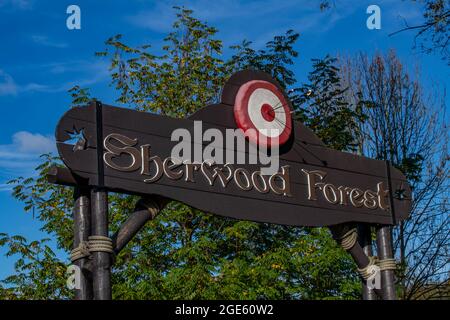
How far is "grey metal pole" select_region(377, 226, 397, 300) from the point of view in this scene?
7.91 meters

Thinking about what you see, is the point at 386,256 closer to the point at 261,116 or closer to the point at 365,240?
the point at 365,240

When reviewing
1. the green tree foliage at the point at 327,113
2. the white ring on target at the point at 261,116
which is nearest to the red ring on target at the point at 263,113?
the white ring on target at the point at 261,116

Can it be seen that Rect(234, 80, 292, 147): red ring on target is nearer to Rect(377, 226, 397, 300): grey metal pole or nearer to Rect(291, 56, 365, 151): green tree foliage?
Rect(377, 226, 397, 300): grey metal pole

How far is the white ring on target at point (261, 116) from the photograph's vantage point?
23.9 ft

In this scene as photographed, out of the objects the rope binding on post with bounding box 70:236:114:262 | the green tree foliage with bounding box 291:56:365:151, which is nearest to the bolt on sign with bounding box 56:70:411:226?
the rope binding on post with bounding box 70:236:114:262

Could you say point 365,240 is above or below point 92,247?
above

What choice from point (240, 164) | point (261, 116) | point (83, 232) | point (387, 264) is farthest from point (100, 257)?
point (387, 264)

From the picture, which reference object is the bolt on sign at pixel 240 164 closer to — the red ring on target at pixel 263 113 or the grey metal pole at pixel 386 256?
the red ring on target at pixel 263 113

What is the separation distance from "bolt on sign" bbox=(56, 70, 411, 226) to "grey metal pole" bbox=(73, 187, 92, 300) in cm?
27

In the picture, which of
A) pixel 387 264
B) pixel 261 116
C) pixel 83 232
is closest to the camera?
pixel 83 232

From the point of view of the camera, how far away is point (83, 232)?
6.00 m

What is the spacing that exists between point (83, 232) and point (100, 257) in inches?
12.2
